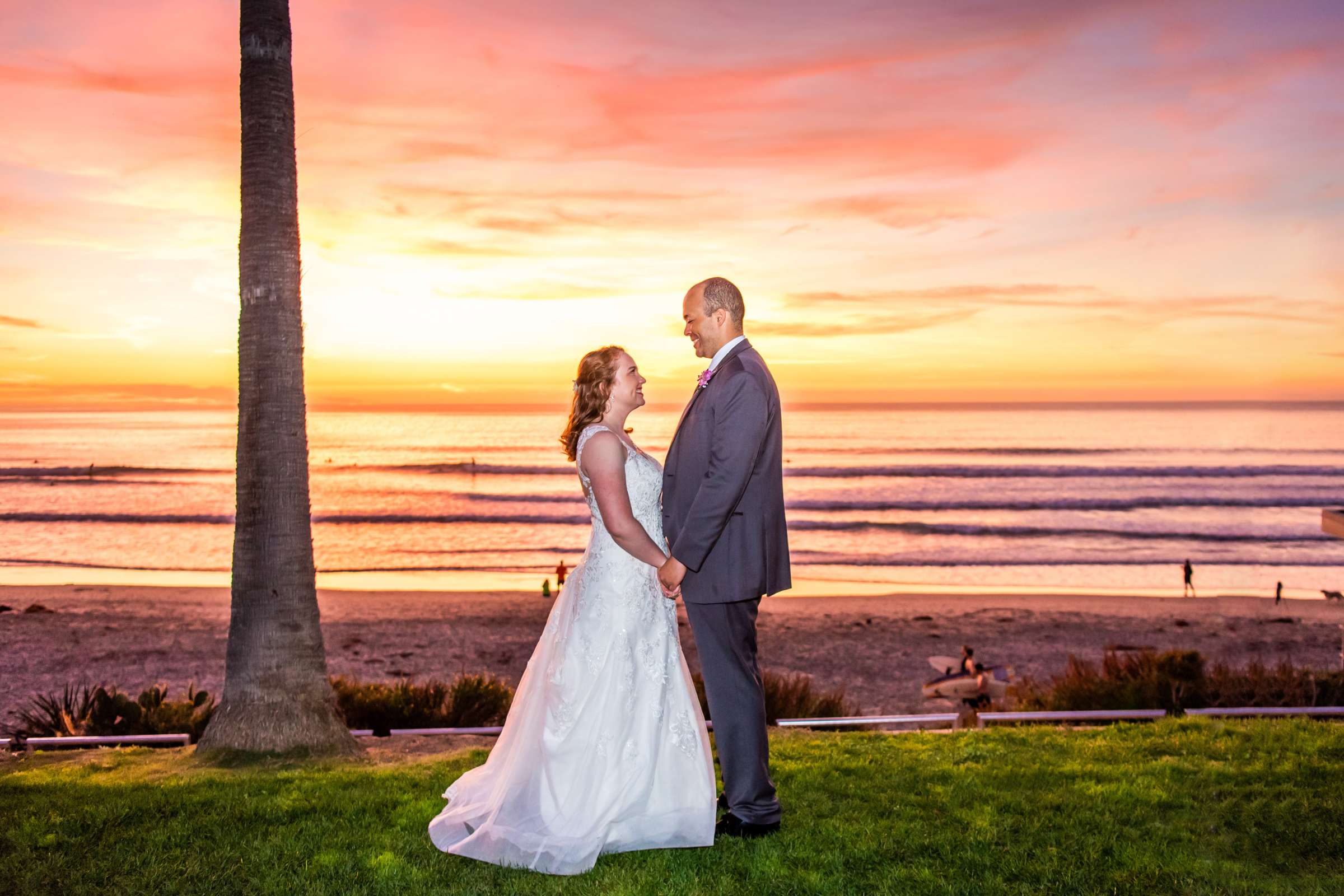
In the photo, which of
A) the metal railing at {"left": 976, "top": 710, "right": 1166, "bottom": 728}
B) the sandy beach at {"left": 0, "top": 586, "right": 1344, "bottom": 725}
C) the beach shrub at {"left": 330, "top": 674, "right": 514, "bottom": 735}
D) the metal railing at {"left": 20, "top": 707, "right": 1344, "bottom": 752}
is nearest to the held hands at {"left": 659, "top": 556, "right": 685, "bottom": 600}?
the metal railing at {"left": 20, "top": 707, "right": 1344, "bottom": 752}

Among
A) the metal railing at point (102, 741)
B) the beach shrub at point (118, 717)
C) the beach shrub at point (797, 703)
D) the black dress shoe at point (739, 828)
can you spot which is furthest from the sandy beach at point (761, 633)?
the black dress shoe at point (739, 828)

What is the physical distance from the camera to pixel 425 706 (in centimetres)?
848

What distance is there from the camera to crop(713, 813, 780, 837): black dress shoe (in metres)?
4.47

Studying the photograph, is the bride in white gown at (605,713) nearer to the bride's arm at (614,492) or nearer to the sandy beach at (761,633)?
the bride's arm at (614,492)

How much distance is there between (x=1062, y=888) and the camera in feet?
12.7

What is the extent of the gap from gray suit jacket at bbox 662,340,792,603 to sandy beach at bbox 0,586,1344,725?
6062 mm

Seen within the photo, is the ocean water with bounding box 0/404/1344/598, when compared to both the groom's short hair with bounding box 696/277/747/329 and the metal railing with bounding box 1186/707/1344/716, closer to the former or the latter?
the metal railing with bounding box 1186/707/1344/716

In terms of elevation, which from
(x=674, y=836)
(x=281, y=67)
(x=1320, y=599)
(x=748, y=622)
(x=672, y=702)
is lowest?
(x=1320, y=599)

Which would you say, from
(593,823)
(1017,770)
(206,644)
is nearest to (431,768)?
(593,823)

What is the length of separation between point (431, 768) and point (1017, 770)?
3.45m

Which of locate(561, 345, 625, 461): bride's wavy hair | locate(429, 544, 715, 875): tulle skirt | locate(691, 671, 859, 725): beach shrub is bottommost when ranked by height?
locate(691, 671, 859, 725): beach shrub

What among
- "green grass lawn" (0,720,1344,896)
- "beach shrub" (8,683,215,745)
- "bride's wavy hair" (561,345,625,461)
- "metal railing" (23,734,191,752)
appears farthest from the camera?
"beach shrub" (8,683,215,745)

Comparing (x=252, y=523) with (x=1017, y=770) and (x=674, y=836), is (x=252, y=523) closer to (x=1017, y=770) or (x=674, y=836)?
(x=674, y=836)

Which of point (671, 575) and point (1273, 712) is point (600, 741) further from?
point (1273, 712)
